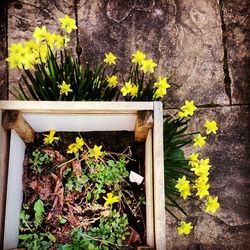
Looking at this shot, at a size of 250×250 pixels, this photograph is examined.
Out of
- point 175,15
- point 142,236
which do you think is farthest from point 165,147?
point 175,15

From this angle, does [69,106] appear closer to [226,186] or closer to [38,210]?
[38,210]

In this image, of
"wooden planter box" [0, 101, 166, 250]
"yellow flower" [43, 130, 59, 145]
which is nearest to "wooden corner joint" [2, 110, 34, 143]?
"wooden planter box" [0, 101, 166, 250]

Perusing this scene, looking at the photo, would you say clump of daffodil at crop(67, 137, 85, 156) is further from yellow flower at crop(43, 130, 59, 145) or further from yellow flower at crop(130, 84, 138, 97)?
yellow flower at crop(130, 84, 138, 97)

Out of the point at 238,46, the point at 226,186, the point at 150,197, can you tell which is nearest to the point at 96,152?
the point at 150,197

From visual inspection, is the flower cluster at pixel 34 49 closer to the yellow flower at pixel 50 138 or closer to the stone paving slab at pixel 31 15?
the yellow flower at pixel 50 138

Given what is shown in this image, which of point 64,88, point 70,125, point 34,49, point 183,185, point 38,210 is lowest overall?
point 38,210

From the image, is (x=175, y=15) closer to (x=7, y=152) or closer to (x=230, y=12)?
(x=230, y=12)
